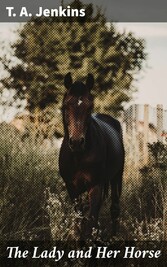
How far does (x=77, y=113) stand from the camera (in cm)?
689

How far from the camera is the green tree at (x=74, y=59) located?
16.7 metres

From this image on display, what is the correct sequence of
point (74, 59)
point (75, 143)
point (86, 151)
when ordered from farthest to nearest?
point (74, 59) → point (86, 151) → point (75, 143)

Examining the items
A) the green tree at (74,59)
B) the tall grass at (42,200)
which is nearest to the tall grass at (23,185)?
the tall grass at (42,200)

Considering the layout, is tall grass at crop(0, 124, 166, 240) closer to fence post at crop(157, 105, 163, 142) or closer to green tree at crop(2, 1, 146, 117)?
fence post at crop(157, 105, 163, 142)

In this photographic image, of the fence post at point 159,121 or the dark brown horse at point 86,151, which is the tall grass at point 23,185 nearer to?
the dark brown horse at point 86,151

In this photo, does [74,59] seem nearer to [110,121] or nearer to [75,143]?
[110,121]

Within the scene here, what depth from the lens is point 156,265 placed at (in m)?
6.51

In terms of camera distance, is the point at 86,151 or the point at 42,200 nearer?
the point at 86,151

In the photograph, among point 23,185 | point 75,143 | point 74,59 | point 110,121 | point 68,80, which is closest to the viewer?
point 75,143

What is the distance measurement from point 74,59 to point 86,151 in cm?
1012

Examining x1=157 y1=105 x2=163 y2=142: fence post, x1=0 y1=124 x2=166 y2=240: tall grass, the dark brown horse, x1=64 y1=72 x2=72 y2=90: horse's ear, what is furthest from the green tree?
x1=64 y1=72 x2=72 y2=90: horse's ear

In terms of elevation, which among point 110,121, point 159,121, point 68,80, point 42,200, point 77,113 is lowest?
point 159,121

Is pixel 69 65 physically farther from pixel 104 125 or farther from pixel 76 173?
pixel 76 173

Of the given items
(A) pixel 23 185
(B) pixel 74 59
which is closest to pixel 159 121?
(B) pixel 74 59
